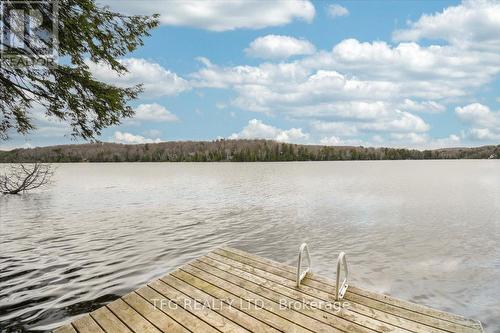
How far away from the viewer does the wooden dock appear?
19.6 feet

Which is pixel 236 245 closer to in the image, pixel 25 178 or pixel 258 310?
pixel 258 310

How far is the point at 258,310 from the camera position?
258 inches

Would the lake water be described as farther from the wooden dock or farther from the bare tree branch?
the bare tree branch

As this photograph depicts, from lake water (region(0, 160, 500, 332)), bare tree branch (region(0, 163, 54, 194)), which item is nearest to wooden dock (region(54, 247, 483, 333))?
lake water (region(0, 160, 500, 332))

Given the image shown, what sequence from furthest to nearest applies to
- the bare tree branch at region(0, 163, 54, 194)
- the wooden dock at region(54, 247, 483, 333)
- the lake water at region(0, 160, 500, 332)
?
the bare tree branch at region(0, 163, 54, 194), the lake water at region(0, 160, 500, 332), the wooden dock at region(54, 247, 483, 333)

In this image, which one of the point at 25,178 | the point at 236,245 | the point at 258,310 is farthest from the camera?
the point at 25,178

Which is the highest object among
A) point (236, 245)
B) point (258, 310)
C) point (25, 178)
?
point (25, 178)

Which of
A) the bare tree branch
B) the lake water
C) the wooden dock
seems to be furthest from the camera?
the bare tree branch

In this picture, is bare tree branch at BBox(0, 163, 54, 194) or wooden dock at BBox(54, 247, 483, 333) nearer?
wooden dock at BBox(54, 247, 483, 333)

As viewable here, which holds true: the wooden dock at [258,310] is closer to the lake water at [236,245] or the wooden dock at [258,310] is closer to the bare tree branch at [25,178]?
the lake water at [236,245]

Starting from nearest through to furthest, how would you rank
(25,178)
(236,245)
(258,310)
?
1. (258,310)
2. (236,245)
3. (25,178)

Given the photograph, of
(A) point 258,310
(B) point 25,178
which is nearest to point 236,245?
(A) point 258,310

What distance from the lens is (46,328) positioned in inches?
309

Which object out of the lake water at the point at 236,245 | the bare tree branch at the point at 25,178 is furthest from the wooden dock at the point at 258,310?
the bare tree branch at the point at 25,178
